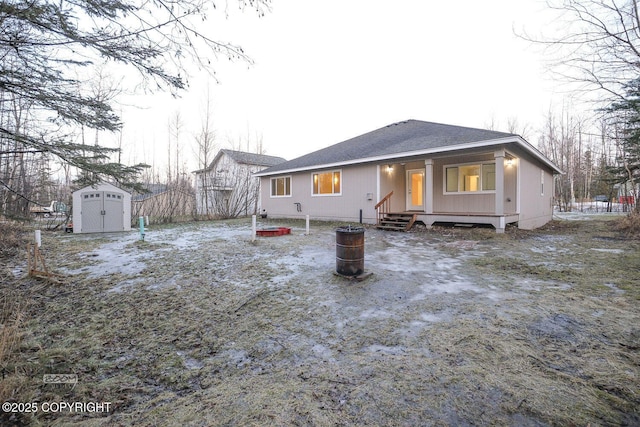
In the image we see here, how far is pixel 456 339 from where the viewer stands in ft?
8.88

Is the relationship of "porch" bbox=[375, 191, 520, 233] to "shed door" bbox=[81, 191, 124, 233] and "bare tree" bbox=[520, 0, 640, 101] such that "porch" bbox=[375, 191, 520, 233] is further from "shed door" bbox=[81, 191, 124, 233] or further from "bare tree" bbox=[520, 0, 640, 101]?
"shed door" bbox=[81, 191, 124, 233]

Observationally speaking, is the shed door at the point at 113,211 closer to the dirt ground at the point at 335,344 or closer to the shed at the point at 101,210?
the shed at the point at 101,210

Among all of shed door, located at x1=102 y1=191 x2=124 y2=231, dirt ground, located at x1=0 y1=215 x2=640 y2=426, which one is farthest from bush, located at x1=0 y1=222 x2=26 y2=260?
shed door, located at x1=102 y1=191 x2=124 y2=231

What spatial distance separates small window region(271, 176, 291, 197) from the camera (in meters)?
16.2

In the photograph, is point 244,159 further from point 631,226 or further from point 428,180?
point 631,226

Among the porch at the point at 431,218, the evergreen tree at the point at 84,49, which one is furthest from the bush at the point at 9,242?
the porch at the point at 431,218

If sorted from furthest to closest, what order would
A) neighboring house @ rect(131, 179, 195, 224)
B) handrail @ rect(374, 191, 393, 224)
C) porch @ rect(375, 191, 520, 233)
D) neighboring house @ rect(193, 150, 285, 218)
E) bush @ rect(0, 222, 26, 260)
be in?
neighboring house @ rect(193, 150, 285, 218)
neighboring house @ rect(131, 179, 195, 224)
handrail @ rect(374, 191, 393, 224)
porch @ rect(375, 191, 520, 233)
bush @ rect(0, 222, 26, 260)

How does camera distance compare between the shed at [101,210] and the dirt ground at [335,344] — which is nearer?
the dirt ground at [335,344]

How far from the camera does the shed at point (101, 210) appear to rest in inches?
456

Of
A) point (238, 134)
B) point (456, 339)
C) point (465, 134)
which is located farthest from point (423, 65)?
point (456, 339)

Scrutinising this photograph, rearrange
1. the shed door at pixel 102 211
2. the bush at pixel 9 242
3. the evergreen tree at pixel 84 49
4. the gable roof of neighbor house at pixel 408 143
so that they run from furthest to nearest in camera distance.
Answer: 1. the shed door at pixel 102 211
2. the gable roof of neighbor house at pixel 408 143
3. the bush at pixel 9 242
4. the evergreen tree at pixel 84 49

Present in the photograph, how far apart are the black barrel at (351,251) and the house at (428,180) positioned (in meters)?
6.33

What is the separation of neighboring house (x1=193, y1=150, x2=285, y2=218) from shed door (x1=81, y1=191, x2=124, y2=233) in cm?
593

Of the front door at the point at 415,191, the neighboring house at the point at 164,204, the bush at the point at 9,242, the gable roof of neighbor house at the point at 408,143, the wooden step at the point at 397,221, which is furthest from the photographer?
the neighboring house at the point at 164,204
